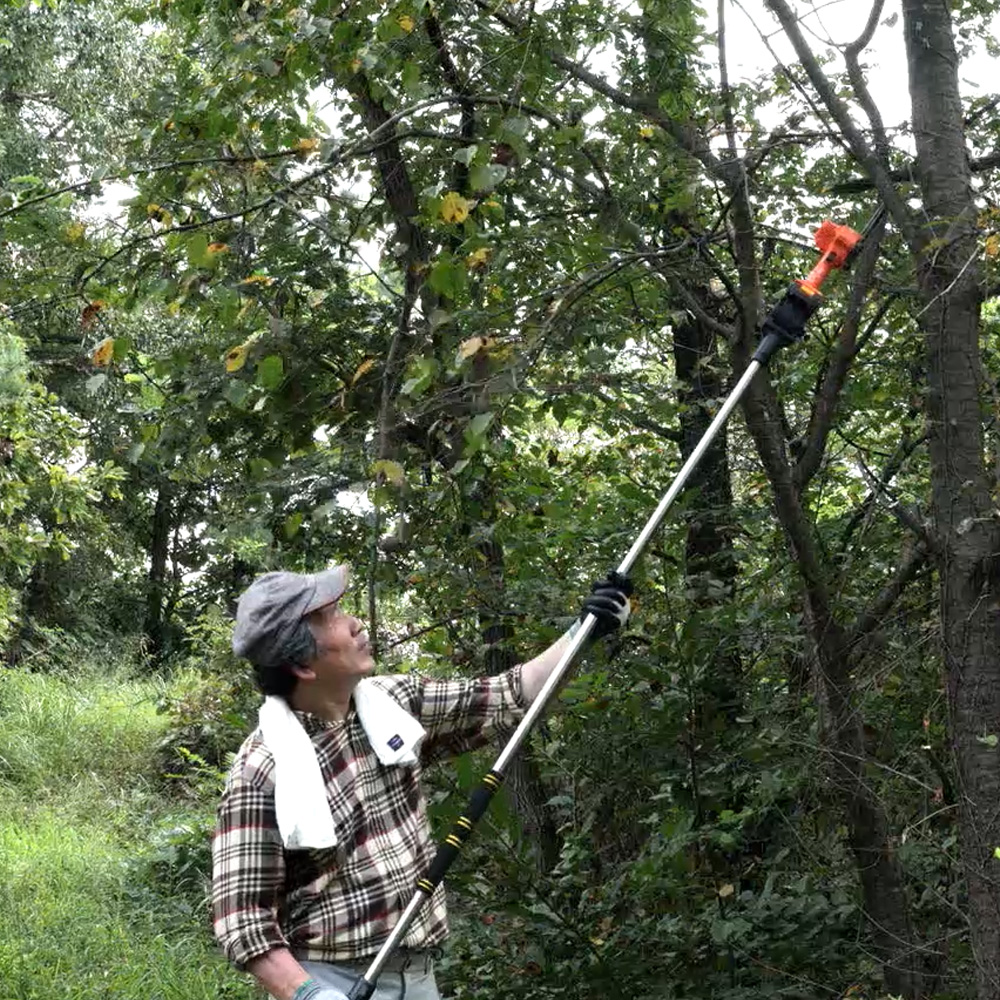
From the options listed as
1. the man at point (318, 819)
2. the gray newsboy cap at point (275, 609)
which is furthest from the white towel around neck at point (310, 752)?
the gray newsboy cap at point (275, 609)

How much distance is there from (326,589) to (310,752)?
31 centimetres

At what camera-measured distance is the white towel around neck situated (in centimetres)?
265

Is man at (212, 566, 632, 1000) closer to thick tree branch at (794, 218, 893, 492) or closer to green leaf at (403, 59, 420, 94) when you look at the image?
thick tree branch at (794, 218, 893, 492)

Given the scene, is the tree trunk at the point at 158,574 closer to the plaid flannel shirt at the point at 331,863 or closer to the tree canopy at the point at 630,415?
the tree canopy at the point at 630,415

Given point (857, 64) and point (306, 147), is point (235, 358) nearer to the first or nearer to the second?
point (306, 147)

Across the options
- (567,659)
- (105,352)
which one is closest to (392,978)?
(567,659)

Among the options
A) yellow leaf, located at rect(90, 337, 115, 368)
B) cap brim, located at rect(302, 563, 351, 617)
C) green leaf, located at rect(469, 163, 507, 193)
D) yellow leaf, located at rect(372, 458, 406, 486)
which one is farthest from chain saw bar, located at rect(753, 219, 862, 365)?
yellow leaf, located at rect(90, 337, 115, 368)

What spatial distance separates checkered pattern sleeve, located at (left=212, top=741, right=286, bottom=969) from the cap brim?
0.30m

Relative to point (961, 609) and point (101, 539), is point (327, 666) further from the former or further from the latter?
point (101, 539)

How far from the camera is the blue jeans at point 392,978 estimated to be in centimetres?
274

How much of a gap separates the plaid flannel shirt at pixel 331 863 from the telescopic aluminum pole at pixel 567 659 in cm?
6

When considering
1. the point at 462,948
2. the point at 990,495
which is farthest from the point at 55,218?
the point at 990,495

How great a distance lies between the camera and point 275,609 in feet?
9.28

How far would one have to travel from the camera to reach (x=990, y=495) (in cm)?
331
